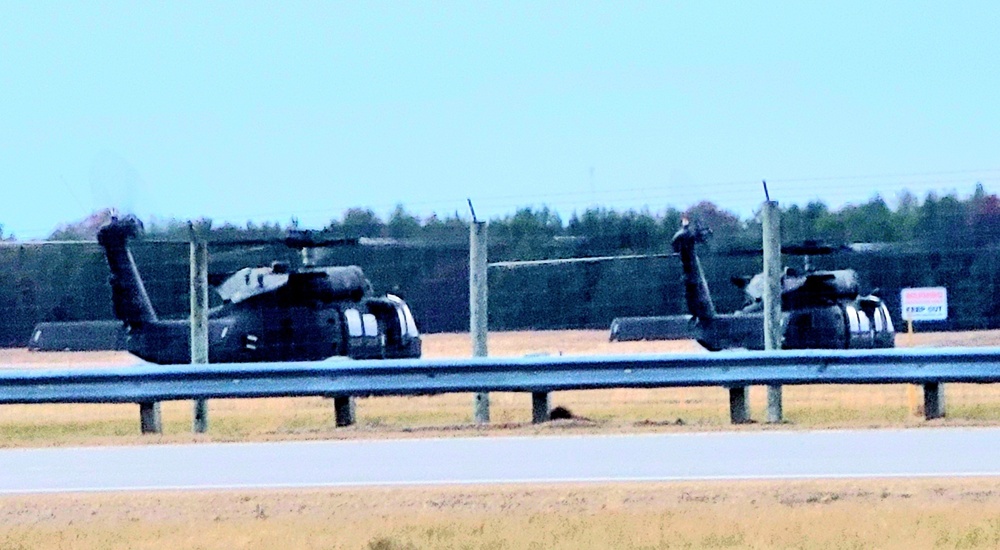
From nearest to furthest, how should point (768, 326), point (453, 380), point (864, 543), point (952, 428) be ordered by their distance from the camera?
point (864, 543), point (952, 428), point (453, 380), point (768, 326)

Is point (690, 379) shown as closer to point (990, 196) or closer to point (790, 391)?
point (990, 196)

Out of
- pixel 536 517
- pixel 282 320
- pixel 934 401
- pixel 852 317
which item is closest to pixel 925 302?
pixel 934 401

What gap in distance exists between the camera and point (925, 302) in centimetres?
1827

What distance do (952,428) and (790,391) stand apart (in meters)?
6.31

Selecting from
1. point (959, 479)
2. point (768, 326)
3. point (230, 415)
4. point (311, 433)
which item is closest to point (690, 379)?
point (768, 326)

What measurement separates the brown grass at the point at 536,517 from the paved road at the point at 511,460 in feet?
2.10

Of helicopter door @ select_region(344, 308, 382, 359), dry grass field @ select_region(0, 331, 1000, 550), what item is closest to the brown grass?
dry grass field @ select_region(0, 331, 1000, 550)

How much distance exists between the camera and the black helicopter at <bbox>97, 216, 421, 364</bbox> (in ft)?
65.7

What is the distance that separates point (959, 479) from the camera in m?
10.1

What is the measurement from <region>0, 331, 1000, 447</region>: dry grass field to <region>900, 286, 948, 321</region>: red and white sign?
3.02 ft

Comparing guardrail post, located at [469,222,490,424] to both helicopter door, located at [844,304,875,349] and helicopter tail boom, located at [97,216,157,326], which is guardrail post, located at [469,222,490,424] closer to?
helicopter tail boom, located at [97,216,157,326]

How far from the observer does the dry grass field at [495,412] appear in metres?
15.0

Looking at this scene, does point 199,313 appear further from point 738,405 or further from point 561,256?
point 738,405

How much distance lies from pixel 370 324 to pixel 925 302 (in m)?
7.63
